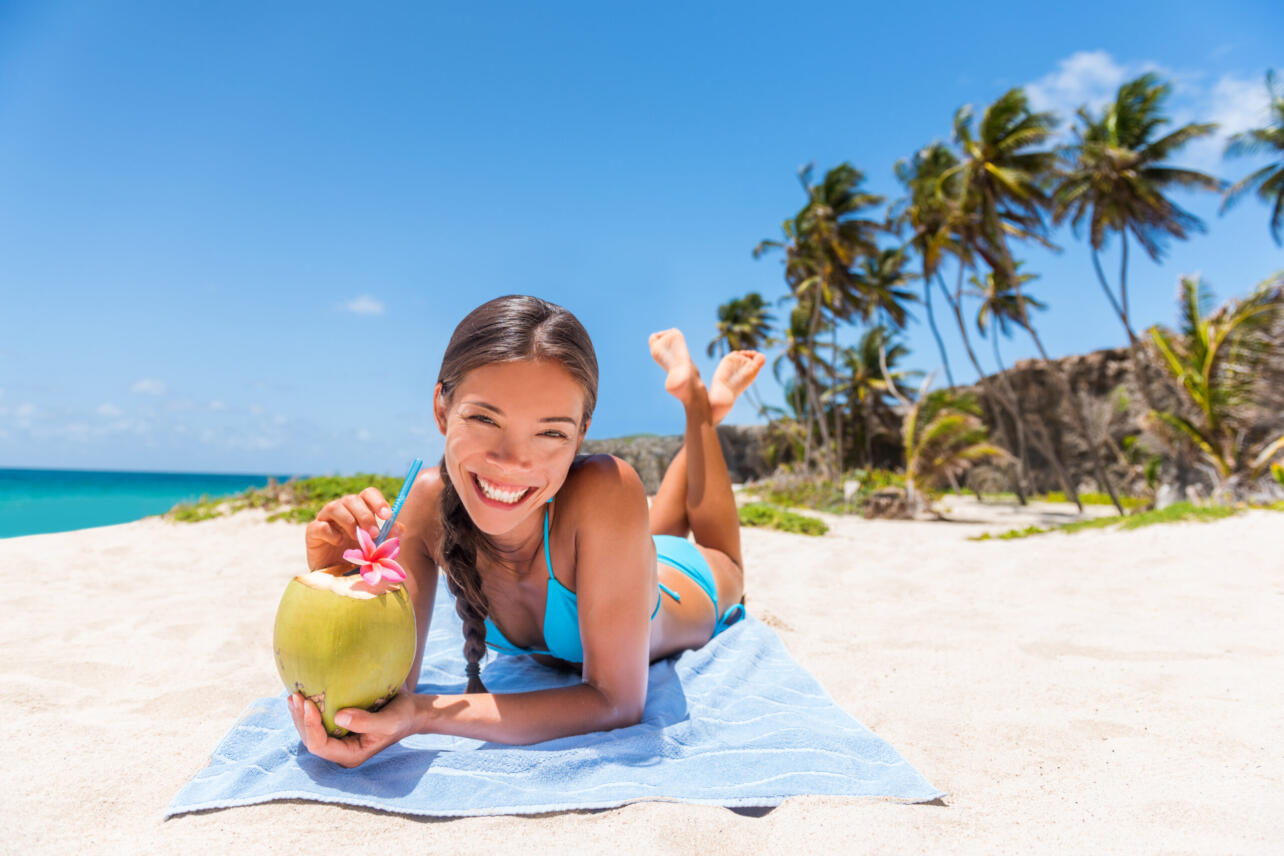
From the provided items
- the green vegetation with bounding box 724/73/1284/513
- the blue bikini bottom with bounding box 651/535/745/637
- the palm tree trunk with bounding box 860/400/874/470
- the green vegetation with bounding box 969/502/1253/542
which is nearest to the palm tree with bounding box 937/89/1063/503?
the green vegetation with bounding box 724/73/1284/513

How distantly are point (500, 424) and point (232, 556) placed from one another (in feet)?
17.0

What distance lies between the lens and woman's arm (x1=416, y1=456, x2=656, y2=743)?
183 centimetres

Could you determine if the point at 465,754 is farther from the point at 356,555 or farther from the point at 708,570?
the point at 708,570

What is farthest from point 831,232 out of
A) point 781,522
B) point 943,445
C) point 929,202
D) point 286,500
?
point 286,500

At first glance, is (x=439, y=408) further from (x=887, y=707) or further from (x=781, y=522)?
(x=781, y=522)

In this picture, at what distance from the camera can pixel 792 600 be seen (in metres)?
4.50

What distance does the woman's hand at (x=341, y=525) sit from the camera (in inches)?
68.1

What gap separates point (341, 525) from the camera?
5.71ft

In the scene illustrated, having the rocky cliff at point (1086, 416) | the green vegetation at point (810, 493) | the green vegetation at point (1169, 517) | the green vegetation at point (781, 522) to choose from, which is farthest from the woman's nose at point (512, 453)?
the rocky cliff at point (1086, 416)

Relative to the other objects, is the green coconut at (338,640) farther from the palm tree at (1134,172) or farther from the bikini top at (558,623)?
the palm tree at (1134,172)

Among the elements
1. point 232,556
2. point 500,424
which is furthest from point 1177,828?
point 232,556

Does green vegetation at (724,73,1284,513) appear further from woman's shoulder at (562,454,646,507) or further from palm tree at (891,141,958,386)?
woman's shoulder at (562,454,646,507)

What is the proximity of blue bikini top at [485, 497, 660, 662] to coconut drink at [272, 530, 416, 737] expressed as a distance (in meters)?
0.51

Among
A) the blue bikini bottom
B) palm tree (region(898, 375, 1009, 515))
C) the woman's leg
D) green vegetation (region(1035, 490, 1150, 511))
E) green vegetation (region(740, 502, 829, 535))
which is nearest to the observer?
the blue bikini bottom
